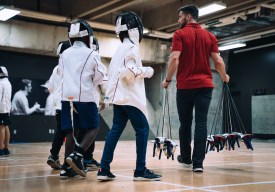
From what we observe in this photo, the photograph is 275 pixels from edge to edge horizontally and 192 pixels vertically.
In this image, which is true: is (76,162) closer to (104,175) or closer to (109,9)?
(104,175)

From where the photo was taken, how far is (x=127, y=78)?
3.30 m

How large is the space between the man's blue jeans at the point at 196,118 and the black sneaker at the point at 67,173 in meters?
1.29

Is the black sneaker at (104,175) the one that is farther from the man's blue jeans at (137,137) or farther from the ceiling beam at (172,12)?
the ceiling beam at (172,12)

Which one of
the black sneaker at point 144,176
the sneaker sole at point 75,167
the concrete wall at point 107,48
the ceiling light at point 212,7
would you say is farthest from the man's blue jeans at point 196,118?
the concrete wall at point 107,48

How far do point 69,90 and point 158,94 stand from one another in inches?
478

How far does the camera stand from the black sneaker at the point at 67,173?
3.51m

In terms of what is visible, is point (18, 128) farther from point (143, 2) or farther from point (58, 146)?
point (58, 146)

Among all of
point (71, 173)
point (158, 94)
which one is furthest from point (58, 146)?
point (158, 94)

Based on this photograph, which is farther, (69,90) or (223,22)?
(223,22)

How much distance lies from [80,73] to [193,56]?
1312mm

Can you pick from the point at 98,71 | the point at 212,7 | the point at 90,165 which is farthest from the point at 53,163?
the point at 212,7

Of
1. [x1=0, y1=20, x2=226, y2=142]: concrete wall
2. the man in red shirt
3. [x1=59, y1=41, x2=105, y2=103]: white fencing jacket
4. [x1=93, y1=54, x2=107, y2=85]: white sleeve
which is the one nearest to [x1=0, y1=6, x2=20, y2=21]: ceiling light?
[x1=0, y1=20, x2=226, y2=142]: concrete wall

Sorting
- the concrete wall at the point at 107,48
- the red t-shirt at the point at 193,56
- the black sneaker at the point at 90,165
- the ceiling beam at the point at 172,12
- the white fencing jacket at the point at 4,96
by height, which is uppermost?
the ceiling beam at the point at 172,12

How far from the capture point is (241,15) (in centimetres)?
1138
